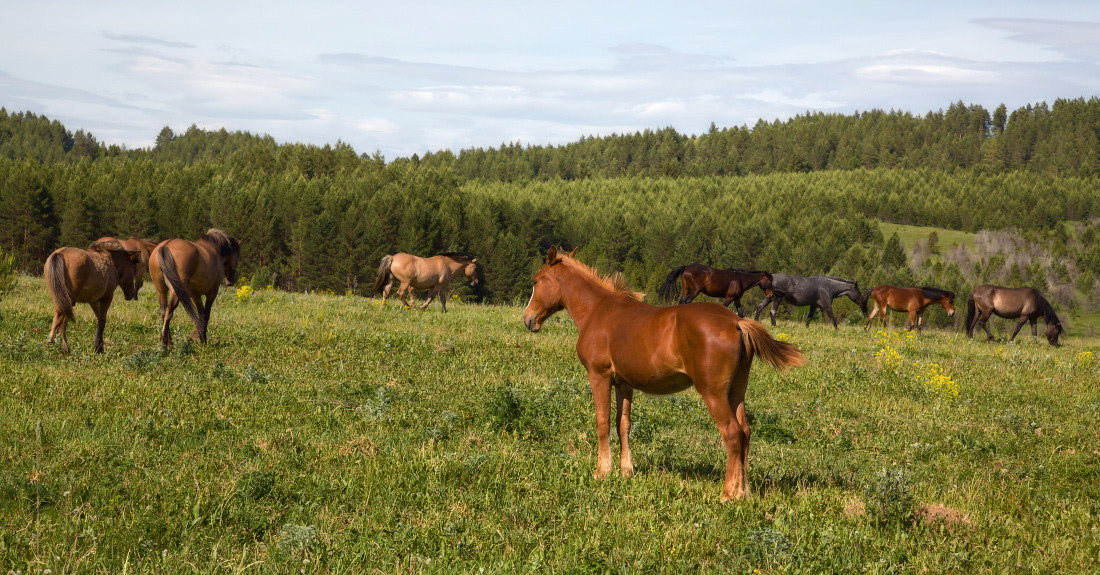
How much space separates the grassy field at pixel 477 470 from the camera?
5238mm

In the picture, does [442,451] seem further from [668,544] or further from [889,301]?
[889,301]

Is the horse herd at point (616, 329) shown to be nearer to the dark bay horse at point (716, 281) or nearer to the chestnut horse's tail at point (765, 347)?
the chestnut horse's tail at point (765, 347)

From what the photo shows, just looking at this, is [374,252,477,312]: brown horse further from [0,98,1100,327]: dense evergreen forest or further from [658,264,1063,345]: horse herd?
[0,98,1100,327]: dense evergreen forest

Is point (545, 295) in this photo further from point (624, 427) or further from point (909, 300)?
point (909, 300)

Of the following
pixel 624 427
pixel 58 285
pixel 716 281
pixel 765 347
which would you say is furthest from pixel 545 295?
pixel 716 281

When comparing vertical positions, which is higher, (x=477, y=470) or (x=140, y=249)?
(x=140, y=249)

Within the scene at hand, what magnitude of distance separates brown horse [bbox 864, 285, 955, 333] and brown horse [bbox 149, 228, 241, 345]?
25.2 meters

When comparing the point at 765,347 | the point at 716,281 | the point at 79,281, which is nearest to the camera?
the point at 765,347

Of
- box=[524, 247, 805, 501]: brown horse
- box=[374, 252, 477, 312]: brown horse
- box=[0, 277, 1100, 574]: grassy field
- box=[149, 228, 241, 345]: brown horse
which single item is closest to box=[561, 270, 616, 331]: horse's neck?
box=[524, 247, 805, 501]: brown horse

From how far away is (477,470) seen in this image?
708cm

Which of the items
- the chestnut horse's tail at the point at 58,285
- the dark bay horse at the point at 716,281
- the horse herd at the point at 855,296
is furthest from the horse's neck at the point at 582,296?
the dark bay horse at the point at 716,281

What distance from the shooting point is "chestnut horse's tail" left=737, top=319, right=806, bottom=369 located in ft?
21.5

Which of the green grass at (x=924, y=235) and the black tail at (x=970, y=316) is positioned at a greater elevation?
the green grass at (x=924, y=235)

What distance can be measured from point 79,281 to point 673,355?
34.7 ft
